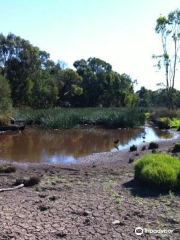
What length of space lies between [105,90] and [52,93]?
17313mm

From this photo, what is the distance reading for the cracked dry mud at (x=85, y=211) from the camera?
4578 mm

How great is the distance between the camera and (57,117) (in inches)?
1093

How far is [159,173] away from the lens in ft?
22.8

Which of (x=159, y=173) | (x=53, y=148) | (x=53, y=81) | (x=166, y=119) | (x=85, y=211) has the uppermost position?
(x=53, y=81)

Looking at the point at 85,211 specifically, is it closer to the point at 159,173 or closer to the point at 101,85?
the point at 159,173

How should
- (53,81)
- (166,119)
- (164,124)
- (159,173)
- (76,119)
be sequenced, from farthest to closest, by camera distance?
(53,81), (166,119), (164,124), (76,119), (159,173)

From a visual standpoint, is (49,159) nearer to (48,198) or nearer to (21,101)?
(48,198)

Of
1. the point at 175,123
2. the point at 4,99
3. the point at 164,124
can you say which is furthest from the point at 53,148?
the point at 175,123

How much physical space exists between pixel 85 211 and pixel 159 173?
217cm

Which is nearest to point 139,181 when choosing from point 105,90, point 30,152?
point 30,152

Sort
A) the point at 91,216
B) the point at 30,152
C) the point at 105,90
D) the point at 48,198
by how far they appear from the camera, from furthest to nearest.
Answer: the point at 105,90, the point at 30,152, the point at 48,198, the point at 91,216

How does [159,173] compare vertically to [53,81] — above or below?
below

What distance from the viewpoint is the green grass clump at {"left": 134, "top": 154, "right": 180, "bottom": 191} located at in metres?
6.79

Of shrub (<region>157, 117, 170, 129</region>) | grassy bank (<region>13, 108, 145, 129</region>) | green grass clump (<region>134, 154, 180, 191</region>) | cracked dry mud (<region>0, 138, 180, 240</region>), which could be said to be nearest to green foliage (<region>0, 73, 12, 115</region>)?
grassy bank (<region>13, 108, 145, 129</region>)
